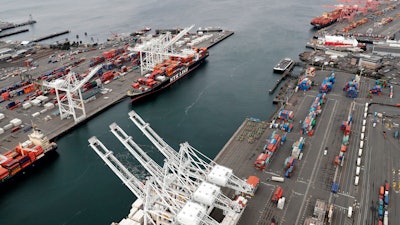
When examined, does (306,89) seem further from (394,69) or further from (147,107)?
(147,107)

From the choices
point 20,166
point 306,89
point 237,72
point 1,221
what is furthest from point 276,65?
point 1,221

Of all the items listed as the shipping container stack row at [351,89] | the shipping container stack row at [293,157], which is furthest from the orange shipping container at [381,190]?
the shipping container stack row at [351,89]

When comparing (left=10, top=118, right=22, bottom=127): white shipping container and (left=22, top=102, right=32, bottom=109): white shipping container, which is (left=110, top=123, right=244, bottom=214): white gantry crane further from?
(left=22, top=102, right=32, bottom=109): white shipping container

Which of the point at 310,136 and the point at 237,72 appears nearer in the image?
the point at 310,136

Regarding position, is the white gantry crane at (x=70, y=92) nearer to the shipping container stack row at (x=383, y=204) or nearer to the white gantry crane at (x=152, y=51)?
the white gantry crane at (x=152, y=51)

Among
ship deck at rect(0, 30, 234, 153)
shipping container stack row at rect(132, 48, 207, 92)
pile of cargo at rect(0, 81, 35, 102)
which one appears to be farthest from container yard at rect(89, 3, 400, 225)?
pile of cargo at rect(0, 81, 35, 102)

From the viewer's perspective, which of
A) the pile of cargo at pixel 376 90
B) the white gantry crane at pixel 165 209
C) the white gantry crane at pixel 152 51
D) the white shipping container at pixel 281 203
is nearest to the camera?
Answer: the white gantry crane at pixel 165 209

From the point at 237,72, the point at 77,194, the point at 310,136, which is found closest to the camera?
the point at 77,194
